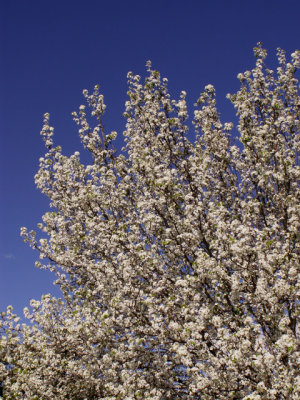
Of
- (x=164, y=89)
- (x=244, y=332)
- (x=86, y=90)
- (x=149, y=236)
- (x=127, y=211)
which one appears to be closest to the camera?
(x=244, y=332)

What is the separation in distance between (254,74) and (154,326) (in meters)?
9.87

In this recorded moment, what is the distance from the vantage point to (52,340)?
1167cm

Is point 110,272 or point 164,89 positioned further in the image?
point 164,89

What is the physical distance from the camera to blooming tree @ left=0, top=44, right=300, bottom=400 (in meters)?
8.00

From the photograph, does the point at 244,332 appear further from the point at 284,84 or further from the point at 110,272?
the point at 284,84

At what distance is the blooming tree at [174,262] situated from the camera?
26.2 feet

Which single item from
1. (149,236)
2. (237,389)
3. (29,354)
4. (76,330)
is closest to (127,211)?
(149,236)

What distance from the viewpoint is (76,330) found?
982 cm

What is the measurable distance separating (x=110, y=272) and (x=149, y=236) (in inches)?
80.8

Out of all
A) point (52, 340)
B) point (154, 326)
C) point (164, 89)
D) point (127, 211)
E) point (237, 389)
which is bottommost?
point (237, 389)

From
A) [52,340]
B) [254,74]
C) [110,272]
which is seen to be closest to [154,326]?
[110,272]

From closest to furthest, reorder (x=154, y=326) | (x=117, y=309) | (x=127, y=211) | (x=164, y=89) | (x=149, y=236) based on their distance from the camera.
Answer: (x=154, y=326)
(x=117, y=309)
(x=149, y=236)
(x=127, y=211)
(x=164, y=89)

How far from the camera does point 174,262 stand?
10.5 metres

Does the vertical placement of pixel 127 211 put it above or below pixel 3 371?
above
